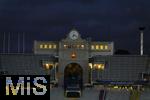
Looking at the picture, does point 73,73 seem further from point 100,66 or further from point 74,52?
point 100,66

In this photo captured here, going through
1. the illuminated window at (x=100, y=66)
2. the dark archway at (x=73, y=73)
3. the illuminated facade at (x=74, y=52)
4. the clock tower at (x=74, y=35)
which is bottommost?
the dark archway at (x=73, y=73)

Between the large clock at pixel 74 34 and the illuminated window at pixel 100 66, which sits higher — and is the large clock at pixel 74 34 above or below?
above

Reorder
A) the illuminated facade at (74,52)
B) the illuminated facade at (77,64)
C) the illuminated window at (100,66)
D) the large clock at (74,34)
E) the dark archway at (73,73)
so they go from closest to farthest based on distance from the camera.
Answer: the illuminated facade at (74,52) < the illuminated facade at (77,64) < the dark archway at (73,73) < the illuminated window at (100,66) < the large clock at (74,34)

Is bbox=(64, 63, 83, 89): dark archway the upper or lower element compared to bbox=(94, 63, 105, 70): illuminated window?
lower

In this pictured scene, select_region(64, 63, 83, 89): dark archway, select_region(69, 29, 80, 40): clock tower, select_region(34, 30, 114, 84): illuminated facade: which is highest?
select_region(69, 29, 80, 40): clock tower

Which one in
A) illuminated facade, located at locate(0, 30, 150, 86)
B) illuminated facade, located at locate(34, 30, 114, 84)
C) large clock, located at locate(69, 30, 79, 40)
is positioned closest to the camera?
illuminated facade, located at locate(34, 30, 114, 84)

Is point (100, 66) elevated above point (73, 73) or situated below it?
above

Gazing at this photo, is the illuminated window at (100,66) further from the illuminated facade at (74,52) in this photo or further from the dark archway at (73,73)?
the dark archway at (73,73)

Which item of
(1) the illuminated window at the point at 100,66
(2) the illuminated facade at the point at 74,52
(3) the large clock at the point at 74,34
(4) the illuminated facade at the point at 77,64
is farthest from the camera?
(3) the large clock at the point at 74,34

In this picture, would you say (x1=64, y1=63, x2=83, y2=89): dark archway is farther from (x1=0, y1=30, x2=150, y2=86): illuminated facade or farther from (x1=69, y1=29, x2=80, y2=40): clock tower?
(x1=69, y1=29, x2=80, y2=40): clock tower

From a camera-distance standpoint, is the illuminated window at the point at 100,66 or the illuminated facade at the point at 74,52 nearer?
the illuminated facade at the point at 74,52

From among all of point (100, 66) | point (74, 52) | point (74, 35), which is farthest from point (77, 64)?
point (74, 35)

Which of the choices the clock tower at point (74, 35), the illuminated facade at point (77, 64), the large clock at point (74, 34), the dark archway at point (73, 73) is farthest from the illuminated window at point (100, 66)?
the large clock at point (74, 34)

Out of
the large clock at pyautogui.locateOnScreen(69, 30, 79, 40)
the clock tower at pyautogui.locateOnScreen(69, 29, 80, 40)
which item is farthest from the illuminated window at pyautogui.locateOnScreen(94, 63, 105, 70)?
the large clock at pyautogui.locateOnScreen(69, 30, 79, 40)
